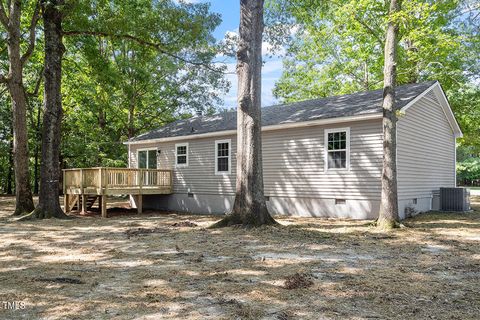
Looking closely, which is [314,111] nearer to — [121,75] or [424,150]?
[424,150]

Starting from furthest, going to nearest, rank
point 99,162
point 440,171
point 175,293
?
point 99,162
point 440,171
point 175,293

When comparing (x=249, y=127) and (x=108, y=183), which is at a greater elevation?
(x=249, y=127)

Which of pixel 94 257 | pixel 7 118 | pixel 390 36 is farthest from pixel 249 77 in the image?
pixel 7 118

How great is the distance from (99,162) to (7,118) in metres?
7.35

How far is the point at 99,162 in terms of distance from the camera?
2561 cm

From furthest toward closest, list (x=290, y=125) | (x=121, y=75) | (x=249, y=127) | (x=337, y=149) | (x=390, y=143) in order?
1. (x=121, y=75)
2. (x=290, y=125)
3. (x=337, y=149)
4. (x=390, y=143)
5. (x=249, y=127)

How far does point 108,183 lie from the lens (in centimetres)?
1369

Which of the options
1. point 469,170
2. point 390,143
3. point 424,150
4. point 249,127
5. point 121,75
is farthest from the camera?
point 469,170

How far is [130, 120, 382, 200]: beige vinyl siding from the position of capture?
11375 mm

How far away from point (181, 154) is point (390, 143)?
9.76 meters

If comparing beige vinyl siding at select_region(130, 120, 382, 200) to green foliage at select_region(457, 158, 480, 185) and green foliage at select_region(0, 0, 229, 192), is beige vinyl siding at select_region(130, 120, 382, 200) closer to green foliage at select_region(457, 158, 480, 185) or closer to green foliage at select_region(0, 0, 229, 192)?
green foliage at select_region(0, 0, 229, 192)

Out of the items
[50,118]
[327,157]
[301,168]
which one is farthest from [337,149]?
[50,118]

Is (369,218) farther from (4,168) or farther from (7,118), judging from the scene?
(4,168)

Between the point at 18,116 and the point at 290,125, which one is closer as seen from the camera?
the point at 290,125
